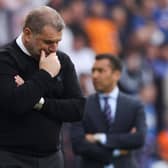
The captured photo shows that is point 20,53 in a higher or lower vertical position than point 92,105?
higher

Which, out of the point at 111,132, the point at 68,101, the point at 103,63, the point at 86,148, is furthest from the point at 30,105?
the point at 103,63

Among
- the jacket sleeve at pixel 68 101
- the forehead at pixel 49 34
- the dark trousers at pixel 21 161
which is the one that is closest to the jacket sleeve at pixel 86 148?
the jacket sleeve at pixel 68 101

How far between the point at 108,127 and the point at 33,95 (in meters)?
2.15

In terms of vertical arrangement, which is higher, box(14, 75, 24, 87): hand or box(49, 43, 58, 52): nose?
box(49, 43, 58, 52): nose

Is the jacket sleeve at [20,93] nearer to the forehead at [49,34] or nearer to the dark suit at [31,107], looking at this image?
the dark suit at [31,107]

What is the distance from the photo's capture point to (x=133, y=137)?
23.1 ft

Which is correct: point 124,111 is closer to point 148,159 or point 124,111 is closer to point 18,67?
point 18,67

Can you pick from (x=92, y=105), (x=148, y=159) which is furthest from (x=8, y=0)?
(x=92, y=105)

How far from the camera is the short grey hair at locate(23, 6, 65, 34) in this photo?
5.06m

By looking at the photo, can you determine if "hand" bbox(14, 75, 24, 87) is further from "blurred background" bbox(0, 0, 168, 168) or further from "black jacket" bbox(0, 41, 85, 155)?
"blurred background" bbox(0, 0, 168, 168)

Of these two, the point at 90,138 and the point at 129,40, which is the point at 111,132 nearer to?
the point at 90,138

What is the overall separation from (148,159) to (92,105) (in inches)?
214

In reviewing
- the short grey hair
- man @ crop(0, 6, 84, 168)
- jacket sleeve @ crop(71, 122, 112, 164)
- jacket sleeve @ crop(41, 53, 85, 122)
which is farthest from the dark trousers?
jacket sleeve @ crop(71, 122, 112, 164)

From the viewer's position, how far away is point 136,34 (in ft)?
42.1
